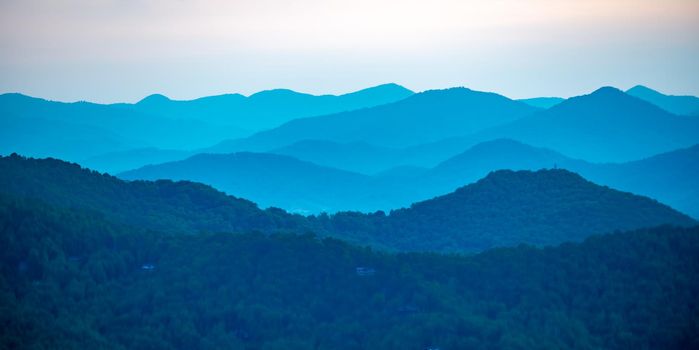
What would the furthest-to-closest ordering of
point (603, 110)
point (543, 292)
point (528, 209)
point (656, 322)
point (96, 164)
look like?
point (96, 164), point (603, 110), point (528, 209), point (543, 292), point (656, 322)

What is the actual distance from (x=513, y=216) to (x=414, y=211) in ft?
23.2

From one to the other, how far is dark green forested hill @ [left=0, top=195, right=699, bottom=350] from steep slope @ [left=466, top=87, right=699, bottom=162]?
11769 centimetres

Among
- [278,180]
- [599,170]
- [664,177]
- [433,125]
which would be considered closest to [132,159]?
[433,125]

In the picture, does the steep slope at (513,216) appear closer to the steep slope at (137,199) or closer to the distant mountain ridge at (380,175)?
the steep slope at (137,199)

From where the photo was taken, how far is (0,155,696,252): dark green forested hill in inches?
2124

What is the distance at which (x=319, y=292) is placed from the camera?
42562 millimetres

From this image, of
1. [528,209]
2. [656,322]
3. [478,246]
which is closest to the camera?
[656,322]

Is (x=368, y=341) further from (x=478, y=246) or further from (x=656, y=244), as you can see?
(x=478, y=246)

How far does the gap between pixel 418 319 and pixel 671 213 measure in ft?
81.9

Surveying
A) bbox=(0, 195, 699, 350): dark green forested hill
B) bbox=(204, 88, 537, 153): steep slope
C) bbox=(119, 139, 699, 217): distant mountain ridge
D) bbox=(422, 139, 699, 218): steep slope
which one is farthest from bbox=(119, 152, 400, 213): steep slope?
bbox=(0, 195, 699, 350): dark green forested hill

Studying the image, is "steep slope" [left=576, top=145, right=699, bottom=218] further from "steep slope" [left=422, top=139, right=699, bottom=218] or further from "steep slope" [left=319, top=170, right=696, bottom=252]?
"steep slope" [left=319, top=170, right=696, bottom=252]

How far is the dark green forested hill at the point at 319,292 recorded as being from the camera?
3803 cm

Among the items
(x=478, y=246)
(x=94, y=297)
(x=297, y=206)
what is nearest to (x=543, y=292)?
(x=478, y=246)

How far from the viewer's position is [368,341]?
39.0m
